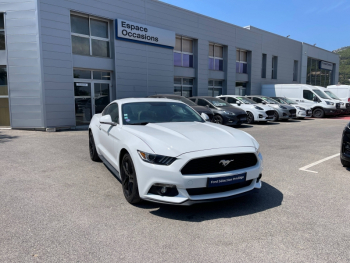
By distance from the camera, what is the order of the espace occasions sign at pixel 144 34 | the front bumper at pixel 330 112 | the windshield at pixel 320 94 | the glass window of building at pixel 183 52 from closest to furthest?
the espace occasions sign at pixel 144 34 < the glass window of building at pixel 183 52 < the front bumper at pixel 330 112 < the windshield at pixel 320 94

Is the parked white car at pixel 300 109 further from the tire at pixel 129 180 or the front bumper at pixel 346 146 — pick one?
the tire at pixel 129 180

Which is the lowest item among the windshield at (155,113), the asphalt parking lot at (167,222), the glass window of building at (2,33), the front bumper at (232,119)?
the asphalt parking lot at (167,222)

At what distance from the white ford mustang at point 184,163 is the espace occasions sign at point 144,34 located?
1116 cm

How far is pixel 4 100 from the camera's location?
12227mm

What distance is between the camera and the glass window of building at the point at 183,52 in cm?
1795

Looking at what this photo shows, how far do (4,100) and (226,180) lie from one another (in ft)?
40.0

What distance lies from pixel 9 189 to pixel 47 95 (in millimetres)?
8367

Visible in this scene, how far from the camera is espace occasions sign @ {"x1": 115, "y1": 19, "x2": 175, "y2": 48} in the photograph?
14.1m

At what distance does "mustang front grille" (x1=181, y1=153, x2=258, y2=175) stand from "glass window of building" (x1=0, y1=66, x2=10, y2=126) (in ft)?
38.6

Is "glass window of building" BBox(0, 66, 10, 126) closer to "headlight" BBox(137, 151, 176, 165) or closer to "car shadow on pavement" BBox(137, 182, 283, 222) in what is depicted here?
"car shadow on pavement" BBox(137, 182, 283, 222)

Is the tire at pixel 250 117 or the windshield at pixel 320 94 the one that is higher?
the windshield at pixel 320 94

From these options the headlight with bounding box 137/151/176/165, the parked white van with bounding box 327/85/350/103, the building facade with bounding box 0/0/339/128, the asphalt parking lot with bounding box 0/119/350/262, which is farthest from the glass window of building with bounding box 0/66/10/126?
the parked white van with bounding box 327/85/350/103

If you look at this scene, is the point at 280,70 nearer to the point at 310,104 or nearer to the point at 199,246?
the point at 310,104

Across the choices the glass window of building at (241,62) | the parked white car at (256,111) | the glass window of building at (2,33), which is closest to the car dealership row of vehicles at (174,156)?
the glass window of building at (2,33)
